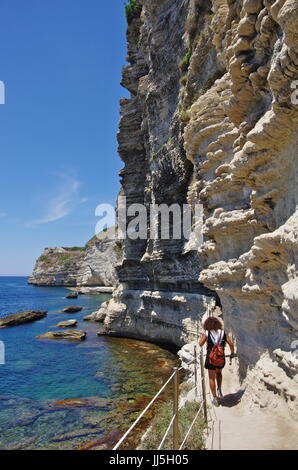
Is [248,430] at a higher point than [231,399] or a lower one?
higher

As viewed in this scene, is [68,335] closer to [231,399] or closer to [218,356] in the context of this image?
[231,399]

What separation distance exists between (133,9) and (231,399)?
130ft

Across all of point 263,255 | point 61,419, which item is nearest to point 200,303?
point 61,419

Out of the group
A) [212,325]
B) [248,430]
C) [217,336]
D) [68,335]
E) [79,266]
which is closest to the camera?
[248,430]

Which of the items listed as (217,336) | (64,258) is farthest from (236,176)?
(64,258)

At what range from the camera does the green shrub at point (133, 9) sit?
34478 mm

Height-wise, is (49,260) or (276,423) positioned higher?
(49,260)

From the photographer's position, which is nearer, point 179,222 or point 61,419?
point 61,419

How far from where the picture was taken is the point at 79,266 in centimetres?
11606

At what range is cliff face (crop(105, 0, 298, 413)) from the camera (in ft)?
20.0

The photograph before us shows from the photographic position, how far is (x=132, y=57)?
1389 inches

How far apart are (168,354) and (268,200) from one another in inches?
733

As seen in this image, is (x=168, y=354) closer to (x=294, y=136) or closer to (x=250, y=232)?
(x=250, y=232)

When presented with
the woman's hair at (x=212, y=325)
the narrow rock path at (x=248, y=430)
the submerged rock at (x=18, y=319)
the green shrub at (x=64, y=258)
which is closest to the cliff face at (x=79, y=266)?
the green shrub at (x=64, y=258)
